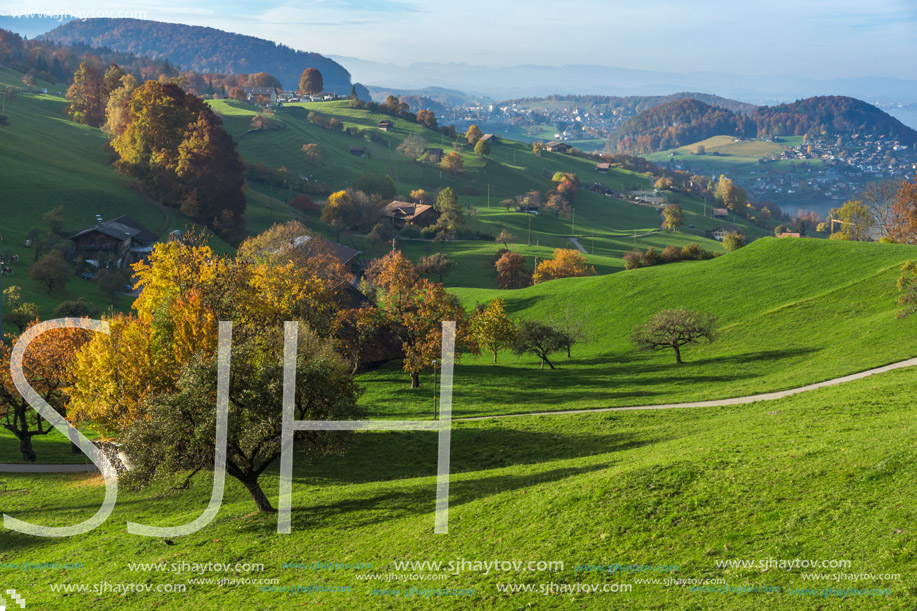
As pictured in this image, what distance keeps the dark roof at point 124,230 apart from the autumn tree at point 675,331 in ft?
221

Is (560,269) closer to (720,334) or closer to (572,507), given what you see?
(720,334)

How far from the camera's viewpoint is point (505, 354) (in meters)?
65.5

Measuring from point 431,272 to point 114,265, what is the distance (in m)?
43.3

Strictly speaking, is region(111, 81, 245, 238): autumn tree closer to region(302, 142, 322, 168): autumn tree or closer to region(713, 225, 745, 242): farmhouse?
region(302, 142, 322, 168): autumn tree

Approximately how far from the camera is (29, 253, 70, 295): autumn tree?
6694 cm

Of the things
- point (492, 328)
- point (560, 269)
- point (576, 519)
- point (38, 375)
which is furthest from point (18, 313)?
point (560, 269)

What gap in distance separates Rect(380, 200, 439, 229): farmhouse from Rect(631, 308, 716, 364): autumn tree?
86114mm

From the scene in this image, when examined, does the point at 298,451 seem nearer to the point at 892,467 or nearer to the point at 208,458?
the point at 208,458

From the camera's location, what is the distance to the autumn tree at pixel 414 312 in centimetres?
4984

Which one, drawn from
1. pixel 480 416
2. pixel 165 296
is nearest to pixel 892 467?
pixel 480 416

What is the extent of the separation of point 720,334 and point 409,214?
89212mm

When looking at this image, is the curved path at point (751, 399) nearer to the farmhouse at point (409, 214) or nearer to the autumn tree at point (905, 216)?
the autumn tree at point (905, 216)

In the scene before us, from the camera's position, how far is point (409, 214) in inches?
5408

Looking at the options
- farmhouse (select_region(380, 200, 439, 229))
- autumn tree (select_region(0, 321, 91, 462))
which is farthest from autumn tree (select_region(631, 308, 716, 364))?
farmhouse (select_region(380, 200, 439, 229))
